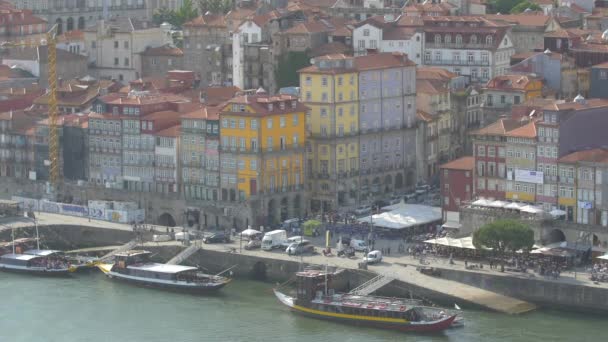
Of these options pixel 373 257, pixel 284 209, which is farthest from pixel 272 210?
pixel 373 257

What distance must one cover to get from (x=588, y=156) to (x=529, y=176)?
3572 millimetres

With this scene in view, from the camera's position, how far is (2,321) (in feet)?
350

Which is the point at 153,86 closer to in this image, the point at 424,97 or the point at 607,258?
the point at 424,97

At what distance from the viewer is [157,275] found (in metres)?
115

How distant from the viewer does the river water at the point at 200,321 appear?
103 meters

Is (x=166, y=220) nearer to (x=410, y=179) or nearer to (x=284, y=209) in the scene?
(x=284, y=209)

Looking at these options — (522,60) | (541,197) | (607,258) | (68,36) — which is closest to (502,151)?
(541,197)

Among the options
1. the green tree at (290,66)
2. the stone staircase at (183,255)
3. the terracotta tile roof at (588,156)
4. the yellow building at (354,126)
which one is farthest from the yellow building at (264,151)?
the terracotta tile roof at (588,156)

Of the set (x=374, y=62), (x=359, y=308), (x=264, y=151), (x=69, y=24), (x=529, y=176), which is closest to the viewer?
(x=359, y=308)

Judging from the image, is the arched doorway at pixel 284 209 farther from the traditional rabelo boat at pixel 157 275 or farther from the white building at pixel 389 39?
the white building at pixel 389 39

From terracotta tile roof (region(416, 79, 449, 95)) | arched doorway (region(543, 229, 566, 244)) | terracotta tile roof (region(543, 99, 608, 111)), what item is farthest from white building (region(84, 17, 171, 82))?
arched doorway (region(543, 229, 566, 244))

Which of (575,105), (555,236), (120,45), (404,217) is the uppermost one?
(120,45)

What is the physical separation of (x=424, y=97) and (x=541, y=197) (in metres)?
18.9

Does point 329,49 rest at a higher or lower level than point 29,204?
higher
